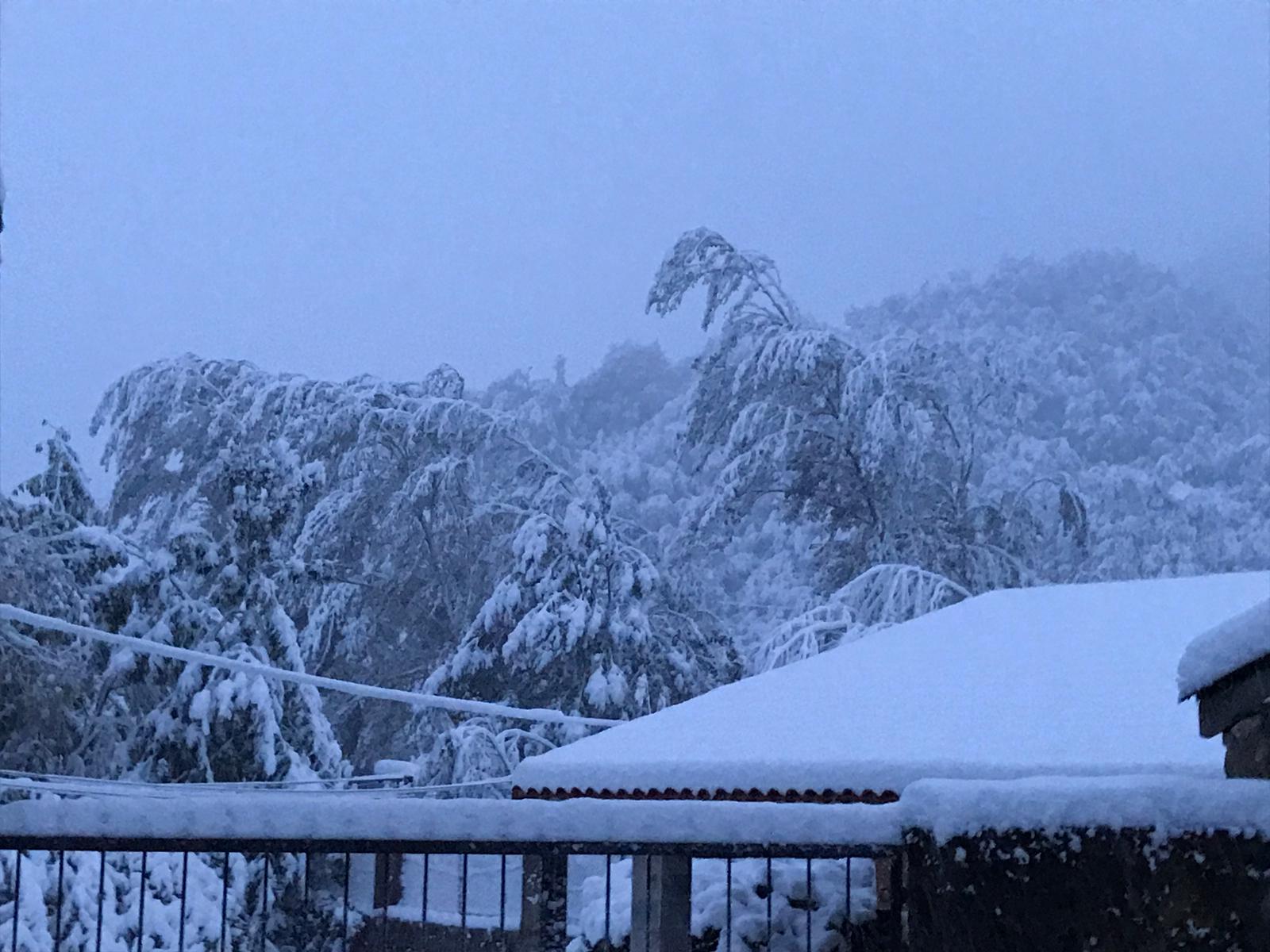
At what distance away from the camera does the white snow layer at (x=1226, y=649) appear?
3.27 m

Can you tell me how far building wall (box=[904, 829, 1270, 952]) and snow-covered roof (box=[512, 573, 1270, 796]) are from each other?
439cm

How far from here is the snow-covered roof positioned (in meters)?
8.27

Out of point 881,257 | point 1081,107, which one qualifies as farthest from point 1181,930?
point 1081,107

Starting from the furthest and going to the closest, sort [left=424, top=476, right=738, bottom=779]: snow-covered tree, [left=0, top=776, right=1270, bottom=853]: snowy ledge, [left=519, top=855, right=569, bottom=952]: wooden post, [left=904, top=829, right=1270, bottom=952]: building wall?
[left=424, top=476, right=738, bottom=779]: snow-covered tree < [left=519, top=855, right=569, bottom=952]: wooden post < [left=0, top=776, right=1270, bottom=853]: snowy ledge < [left=904, top=829, right=1270, bottom=952]: building wall

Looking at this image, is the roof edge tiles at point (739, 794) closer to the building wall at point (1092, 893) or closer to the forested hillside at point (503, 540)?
the building wall at point (1092, 893)

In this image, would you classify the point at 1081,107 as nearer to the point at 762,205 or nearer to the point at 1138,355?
the point at 762,205

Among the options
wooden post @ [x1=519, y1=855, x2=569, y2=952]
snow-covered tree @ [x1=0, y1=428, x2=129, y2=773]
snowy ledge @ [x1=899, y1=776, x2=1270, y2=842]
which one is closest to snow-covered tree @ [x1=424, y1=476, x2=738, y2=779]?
snow-covered tree @ [x1=0, y1=428, x2=129, y2=773]

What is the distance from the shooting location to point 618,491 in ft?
149

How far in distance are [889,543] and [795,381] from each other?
4.06 meters

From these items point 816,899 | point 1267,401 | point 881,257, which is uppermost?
point 881,257

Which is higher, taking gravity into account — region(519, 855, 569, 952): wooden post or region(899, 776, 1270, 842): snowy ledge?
region(899, 776, 1270, 842): snowy ledge

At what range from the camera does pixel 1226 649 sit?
338cm

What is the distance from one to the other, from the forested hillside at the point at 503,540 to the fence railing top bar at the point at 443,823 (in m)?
14.1

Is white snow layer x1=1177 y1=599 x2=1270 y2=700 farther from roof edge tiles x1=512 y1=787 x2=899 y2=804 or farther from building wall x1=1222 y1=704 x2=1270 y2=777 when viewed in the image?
roof edge tiles x1=512 y1=787 x2=899 y2=804
